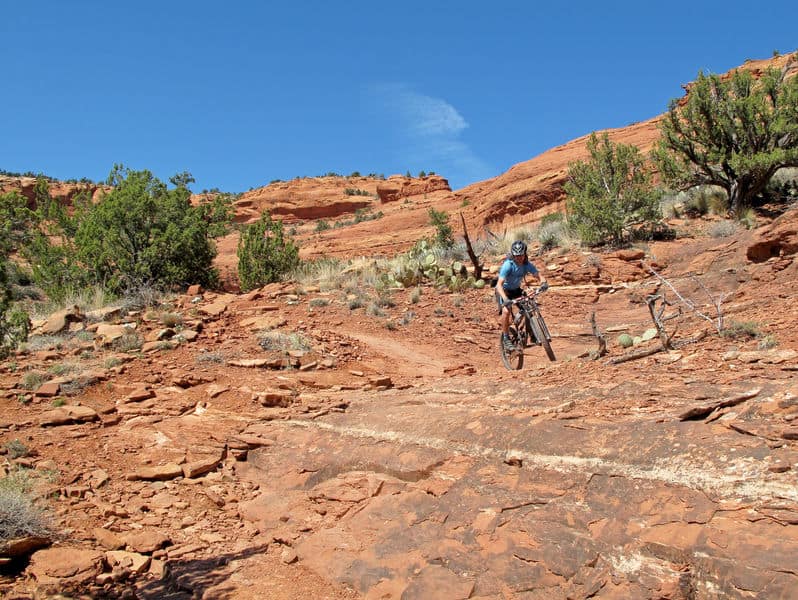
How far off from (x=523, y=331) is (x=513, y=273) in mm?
745

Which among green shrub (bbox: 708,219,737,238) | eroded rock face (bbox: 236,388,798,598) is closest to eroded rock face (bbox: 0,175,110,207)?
green shrub (bbox: 708,219,737,238)

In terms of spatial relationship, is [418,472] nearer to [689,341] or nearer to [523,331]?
[689,341]

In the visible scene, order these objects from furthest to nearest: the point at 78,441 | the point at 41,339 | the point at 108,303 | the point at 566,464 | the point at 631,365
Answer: the point at 108,303 < the point at 41,339 < the point at 78,441 < the point at 631,365 < the point at 566,464

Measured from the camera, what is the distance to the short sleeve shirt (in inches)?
306

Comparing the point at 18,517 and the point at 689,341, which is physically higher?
the point at 18,517

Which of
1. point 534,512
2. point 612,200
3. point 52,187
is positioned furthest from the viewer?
A: point 52,187

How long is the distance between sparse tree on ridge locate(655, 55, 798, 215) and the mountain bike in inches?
391

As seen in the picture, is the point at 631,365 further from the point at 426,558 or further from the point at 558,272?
the point at 558,272

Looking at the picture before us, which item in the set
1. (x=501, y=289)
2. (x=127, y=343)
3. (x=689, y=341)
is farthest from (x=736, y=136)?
(x=127, y=343)

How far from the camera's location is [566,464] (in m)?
3.96

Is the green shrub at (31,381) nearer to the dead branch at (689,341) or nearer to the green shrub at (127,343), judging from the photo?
the green shrub at (127,343)

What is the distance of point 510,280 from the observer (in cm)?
787

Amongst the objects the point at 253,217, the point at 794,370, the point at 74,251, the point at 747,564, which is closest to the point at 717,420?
the point at 794,370

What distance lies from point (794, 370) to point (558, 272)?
1048cm
